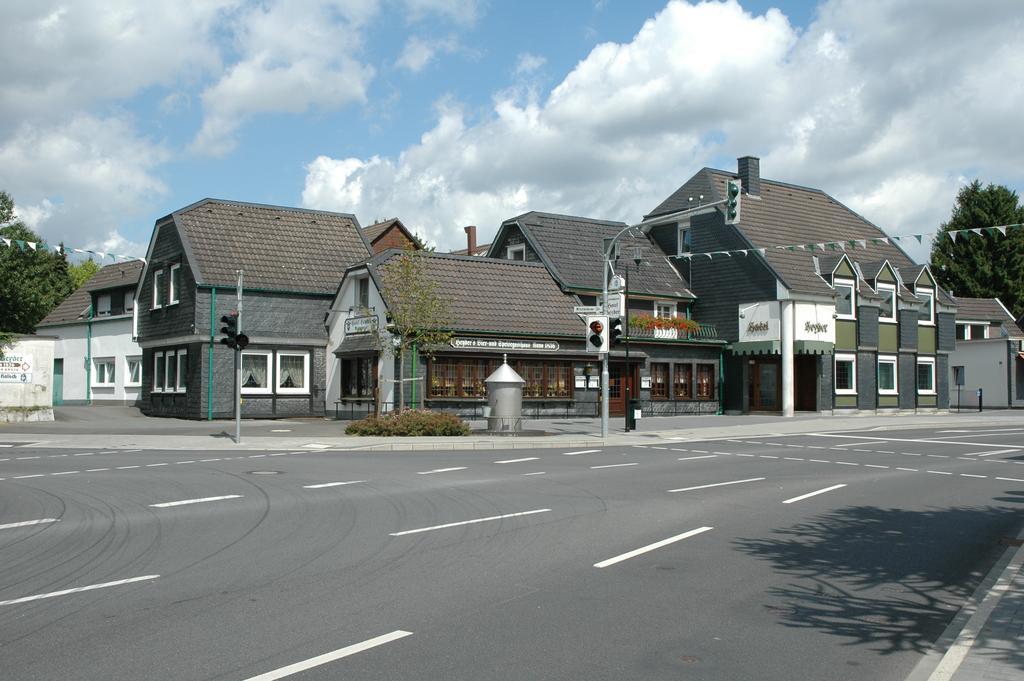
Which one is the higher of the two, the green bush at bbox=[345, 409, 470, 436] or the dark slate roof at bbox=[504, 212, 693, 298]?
the dark slate roof at bbox=[504, 212, 693, 298]

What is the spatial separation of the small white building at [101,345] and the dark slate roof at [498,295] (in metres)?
16.5

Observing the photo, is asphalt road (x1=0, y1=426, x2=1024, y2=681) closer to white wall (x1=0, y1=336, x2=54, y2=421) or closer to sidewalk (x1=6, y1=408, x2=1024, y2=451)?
sidewalk (x1=6, y1=408, x2=1024, y2=451)

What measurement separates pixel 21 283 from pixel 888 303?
1892 inches

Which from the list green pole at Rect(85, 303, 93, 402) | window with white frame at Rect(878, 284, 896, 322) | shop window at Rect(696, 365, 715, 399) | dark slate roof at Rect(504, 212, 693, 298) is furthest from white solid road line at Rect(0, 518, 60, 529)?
window with white frame at Rect(878, 284, 896, 322)

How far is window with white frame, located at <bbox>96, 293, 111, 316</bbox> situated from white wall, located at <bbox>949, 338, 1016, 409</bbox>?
153 ft

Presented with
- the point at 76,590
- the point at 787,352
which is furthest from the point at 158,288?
the point at 76,590

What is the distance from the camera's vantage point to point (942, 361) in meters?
47.7

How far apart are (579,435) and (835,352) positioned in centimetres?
1906

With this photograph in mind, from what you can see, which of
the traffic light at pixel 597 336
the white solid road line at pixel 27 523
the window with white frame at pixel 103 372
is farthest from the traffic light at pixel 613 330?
the window with white frame at pixel 103 372

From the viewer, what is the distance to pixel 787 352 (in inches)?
1606

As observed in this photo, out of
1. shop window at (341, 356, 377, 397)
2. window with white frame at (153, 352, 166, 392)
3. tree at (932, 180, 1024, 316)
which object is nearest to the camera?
shop window at (341, 356, 377, 397)

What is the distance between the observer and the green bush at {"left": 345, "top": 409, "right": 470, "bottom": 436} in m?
27.4

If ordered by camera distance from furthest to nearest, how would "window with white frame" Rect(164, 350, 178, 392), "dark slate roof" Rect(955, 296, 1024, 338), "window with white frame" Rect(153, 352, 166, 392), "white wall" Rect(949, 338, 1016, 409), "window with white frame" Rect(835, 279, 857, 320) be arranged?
"dark slate roof" Rect(955, 296, 1024, 338) → "white wall" Rect(949, 338, 1016, 409) → "window with white frame" Rect(835, 279, 857, 320) → "window with white frame" Rect(153, 352, 166, 392) → "window with white frame" Rect(164, 350, 178, 392)

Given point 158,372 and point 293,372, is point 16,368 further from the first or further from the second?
point 293,372
